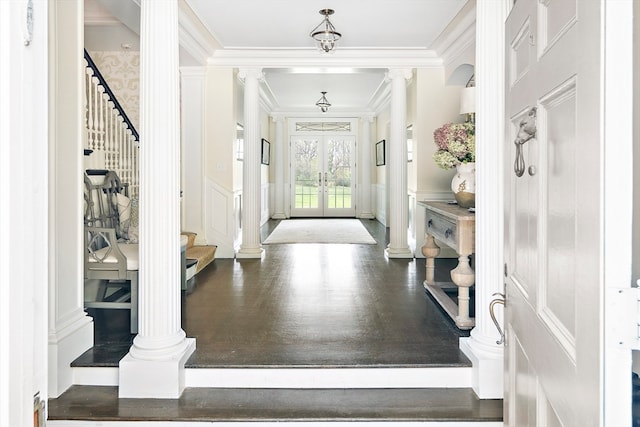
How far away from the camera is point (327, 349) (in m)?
2.73

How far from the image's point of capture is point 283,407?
7.43 ft

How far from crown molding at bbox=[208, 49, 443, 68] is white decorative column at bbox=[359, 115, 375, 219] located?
5.38m

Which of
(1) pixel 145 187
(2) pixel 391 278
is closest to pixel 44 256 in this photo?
(1) pixel 145 187

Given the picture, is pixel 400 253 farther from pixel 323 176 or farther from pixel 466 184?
pixel 323 176

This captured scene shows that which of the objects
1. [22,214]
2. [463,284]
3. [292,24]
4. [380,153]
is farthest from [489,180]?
[380,153]

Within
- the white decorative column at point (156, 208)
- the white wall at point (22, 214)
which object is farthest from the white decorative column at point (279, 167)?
the white wall at point (22, 214)

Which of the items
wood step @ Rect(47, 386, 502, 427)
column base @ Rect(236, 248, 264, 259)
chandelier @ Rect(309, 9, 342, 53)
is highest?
chandelier @ Rect(309, 9, 342, 53)

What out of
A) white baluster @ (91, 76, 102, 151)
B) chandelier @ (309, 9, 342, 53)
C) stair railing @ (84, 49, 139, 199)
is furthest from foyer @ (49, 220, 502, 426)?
chandelier @ (309, 9, 342, 53)

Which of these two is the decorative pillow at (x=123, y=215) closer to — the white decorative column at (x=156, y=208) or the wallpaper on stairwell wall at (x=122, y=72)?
the white decorative column at (x=156, y=208)

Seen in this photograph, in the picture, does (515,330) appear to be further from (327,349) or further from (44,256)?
(327,349)

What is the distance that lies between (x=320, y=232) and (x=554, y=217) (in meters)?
7.62

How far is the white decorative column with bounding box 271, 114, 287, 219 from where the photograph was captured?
11359 millimetres

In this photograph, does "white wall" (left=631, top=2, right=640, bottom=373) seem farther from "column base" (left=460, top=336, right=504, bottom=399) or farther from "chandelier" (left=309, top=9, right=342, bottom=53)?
"chandelier" (left=309, top=9, right=342, bottom=53)

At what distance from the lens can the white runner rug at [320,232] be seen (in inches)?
301
